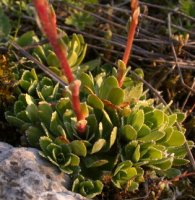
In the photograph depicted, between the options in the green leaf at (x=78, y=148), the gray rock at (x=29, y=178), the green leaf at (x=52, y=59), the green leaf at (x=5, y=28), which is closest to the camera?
the gray rock at (x=29, y=178)

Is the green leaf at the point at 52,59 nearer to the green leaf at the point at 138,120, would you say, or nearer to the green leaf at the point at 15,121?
the green leaf at the point at 15,121

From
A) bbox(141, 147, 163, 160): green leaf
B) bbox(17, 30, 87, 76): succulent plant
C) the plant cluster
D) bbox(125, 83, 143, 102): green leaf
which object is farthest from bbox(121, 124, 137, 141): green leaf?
bbox(17, 30, 87, 76): succulent plant

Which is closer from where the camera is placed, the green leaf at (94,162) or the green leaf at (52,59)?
the green leaf at (94,162)

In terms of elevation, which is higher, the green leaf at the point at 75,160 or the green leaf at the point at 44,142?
the green leaf at the point at 44,142

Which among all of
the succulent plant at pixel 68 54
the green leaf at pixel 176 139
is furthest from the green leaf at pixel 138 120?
the succulent plant at pixel 68 54

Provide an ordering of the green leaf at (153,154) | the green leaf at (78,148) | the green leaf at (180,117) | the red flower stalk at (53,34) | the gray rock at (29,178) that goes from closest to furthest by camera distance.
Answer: the red flower stalk at (53,34)
the gray rock at (29,178)
the green leaf at (78,148)
the green leaf at (153,154)
the green leaf at (180,117)

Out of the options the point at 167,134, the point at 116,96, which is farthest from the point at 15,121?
the point at 167,134

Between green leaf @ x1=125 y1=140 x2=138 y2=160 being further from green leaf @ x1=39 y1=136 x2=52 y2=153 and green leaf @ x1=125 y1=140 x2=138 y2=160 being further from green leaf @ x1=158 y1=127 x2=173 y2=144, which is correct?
green leaf @ x1=39 y1=136 x2=52 y2=153
